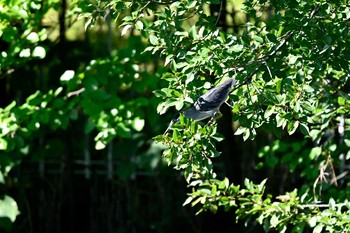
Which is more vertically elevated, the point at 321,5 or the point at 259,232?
the point at 321,5

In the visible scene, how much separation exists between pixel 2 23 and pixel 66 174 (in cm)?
218

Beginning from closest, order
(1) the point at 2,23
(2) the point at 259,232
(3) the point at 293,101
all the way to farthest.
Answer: (3) the point at 293,101
(1) the point at 2,23
(2) the point at 259,232

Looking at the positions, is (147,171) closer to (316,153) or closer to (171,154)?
(316,153)

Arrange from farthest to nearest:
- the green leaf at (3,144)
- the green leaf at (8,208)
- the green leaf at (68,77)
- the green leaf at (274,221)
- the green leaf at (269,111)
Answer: the green leaf at (8,208), the green leaf at (68,77), the green leaf at (3,144), the green leaf at (274,221), the green leaf at (269,111)

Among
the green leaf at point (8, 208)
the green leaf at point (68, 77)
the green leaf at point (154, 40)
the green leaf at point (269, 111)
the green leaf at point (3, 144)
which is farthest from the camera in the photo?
the green leaf at point (8, 208)

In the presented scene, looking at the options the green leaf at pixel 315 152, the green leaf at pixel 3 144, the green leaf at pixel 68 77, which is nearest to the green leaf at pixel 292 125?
the green leaf at pixel 315 152

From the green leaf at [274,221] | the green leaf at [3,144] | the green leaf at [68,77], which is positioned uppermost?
the green leaf at [68,77]

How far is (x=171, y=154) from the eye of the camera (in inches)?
102

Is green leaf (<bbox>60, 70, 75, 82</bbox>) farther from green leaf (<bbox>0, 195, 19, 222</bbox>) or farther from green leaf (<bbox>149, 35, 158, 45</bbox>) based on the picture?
green leaf (<bbox>149, 35, 158, 45</bbox>)

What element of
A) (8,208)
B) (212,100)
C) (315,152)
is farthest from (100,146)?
(212,100)

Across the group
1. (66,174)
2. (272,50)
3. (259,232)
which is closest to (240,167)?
(259,232)

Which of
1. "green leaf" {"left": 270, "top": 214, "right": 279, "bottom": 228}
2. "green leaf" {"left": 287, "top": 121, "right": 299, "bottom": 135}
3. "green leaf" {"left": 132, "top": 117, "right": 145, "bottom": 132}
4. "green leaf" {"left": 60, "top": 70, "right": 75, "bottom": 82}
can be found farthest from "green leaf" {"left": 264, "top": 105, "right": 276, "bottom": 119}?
"green leaf" {"left": 60, "top": 70, "right": 75, "bottom": 82}

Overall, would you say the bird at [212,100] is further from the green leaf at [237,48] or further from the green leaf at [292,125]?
the green leaf at [292,125]

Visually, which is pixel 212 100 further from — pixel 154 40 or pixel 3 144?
pixel 3 144
